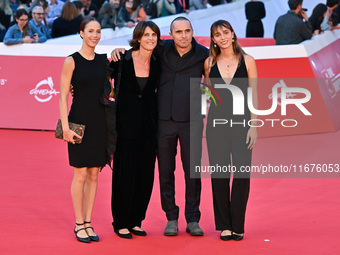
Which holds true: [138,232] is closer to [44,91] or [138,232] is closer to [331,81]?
[44,91]

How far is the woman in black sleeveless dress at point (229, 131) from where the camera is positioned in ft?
20.5

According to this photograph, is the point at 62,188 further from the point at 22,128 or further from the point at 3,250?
the point at 22,128

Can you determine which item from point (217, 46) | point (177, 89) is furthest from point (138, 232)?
point (217, 46)

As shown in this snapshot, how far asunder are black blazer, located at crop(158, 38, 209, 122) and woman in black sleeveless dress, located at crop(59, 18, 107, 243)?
542mm

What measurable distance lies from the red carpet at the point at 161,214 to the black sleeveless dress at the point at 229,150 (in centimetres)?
24

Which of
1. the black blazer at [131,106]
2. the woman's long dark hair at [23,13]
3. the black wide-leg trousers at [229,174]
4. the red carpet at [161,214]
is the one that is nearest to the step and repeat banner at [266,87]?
the woman's long dark hair at [23,13]

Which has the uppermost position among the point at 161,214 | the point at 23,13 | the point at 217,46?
the point at 217,46

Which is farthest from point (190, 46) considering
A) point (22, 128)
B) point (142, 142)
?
→ point (22, 128)

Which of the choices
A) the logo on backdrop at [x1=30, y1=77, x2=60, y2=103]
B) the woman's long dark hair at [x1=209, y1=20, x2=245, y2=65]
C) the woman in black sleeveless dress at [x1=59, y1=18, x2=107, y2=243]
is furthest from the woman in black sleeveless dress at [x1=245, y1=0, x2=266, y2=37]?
the woman in black sleeveless dress at [x1=59, y1=18, x2=107, y2=243]

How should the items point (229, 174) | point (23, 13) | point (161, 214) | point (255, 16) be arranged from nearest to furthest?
1. point (229, 174)
2. point (161, 214)
3. point (23, 13)
4. point (255, 16)

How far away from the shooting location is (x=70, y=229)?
667 cm

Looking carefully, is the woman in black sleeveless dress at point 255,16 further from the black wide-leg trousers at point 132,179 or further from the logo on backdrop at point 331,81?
the black wide-leg trousers at point 132,179

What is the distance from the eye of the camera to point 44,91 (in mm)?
11766

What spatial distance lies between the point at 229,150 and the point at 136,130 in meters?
0.82
